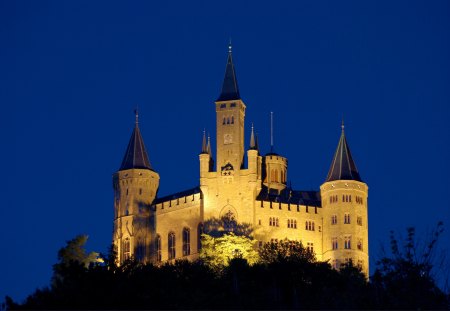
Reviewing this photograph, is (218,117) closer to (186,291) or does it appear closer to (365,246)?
(365,246)

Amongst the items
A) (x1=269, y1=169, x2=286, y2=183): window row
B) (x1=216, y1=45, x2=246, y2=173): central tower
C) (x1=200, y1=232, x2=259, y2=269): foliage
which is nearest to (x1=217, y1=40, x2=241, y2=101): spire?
(x1=216, y1=45, x2=246, y2=173): central tower

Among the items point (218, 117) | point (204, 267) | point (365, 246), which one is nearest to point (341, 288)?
point (204, 267)

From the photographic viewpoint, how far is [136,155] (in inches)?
5167

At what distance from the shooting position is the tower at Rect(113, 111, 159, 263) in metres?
127

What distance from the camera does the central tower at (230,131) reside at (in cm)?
12519

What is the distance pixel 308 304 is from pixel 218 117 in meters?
43.6

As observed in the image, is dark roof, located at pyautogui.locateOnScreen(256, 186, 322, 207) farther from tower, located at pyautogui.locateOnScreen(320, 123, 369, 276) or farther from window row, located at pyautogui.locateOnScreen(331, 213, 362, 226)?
window row, located at pyautogui.locateOnScreen(331, 213, 362, 226)

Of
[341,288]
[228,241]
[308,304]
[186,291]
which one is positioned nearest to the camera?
[308,304]

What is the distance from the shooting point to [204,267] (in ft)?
359

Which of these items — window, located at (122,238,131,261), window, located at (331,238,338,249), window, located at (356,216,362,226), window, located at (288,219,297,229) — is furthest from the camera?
window, located at (122,238,131,261)

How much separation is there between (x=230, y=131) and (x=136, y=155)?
969 centimetres

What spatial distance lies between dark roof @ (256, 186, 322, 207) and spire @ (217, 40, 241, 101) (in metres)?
8.29

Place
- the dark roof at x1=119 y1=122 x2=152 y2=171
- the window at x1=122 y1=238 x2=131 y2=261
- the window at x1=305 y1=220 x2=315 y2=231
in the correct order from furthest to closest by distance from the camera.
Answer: the dark roof at x1=119 y1=122 x2=152 y2=171 → the window at x1=122 y1=238 x2=131 y2=261 → the window at x1=305 y1=220 x2=315 y2=231

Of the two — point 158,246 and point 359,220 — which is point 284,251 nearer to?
point 359,220
